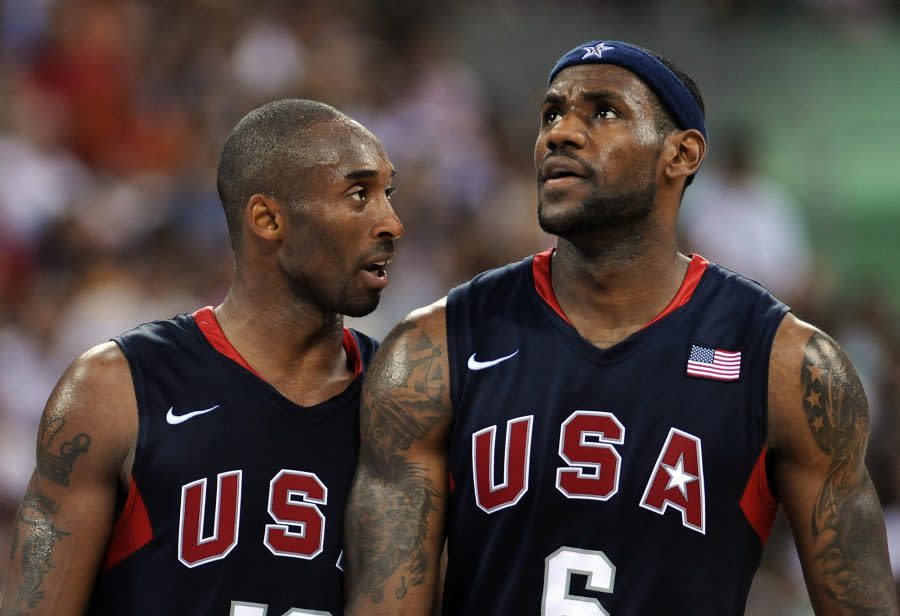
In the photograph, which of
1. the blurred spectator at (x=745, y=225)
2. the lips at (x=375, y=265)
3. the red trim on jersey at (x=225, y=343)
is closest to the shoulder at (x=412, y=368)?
the lips at (x=375, y=265)

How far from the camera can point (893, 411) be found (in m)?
8.37

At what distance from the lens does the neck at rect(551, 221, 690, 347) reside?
13.4 feet

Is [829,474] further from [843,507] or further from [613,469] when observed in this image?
[613,469]

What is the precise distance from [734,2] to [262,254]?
930cm

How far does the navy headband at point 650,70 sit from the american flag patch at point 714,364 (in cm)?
67

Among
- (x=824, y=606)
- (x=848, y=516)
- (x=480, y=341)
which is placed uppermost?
(x=480, y=341)

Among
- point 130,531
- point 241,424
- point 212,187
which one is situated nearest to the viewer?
point 130,531

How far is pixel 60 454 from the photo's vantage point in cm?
382

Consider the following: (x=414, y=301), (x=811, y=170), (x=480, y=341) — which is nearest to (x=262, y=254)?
(x=480, y=341)

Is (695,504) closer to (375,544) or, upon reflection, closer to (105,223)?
(375,544)

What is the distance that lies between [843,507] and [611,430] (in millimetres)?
656

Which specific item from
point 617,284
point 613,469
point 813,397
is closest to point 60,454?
point 613,469

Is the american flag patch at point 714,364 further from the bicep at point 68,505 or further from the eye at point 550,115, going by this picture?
the bicep at point 68,505

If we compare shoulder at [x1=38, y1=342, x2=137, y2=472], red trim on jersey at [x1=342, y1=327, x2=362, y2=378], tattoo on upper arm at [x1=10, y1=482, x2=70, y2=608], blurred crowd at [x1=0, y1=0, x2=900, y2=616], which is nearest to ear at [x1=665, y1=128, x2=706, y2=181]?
red trim on jersey at [x1=342, y1=327, x2=362, y2=378]
